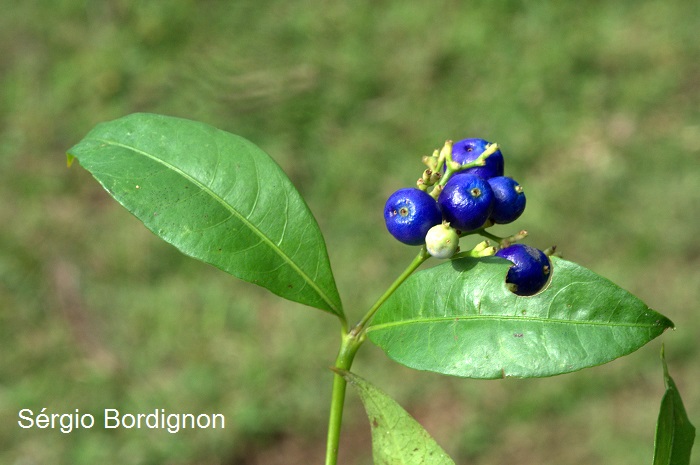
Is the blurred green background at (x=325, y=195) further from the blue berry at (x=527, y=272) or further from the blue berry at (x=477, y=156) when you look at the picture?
the blue berry at (x=527, y=272)

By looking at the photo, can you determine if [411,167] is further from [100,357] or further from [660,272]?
[100,357]

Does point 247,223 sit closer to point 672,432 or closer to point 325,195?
point 672,432

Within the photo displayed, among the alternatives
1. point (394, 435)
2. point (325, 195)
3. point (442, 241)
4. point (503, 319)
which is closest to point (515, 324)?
point (503, 319)

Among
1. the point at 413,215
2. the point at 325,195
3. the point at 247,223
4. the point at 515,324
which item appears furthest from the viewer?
the point at 325,195

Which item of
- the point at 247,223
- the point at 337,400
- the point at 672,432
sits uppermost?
the point at 247,223

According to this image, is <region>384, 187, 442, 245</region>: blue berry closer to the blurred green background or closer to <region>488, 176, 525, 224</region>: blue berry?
<region>488, 176, 525, 224</region>: blue berry

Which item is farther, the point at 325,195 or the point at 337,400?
the point at 325,195
